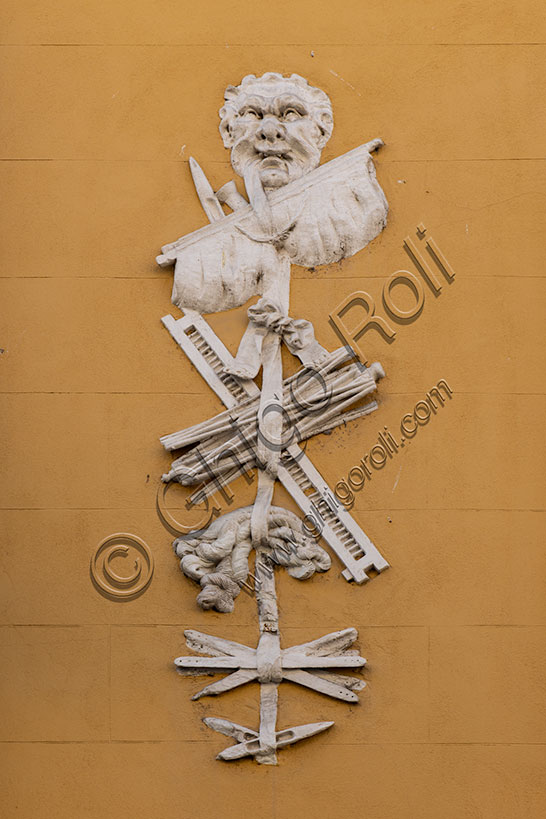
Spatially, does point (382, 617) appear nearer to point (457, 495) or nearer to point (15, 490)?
point (457, 495)

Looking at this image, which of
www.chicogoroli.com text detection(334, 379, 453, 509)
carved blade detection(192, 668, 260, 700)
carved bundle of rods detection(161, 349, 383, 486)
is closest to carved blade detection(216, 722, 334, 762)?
carved blade detection(192, 668, 260, 700)

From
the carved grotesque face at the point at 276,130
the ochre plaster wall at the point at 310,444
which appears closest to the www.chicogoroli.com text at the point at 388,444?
the ochre plaster wall at the point at 310,444

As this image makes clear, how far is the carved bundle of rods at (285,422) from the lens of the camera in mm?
8086

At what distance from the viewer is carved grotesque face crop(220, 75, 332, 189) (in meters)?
8.39

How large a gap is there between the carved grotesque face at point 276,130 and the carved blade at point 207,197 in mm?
175

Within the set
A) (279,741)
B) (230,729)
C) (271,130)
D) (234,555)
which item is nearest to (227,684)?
(230,729)

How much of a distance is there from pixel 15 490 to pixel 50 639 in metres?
0.70

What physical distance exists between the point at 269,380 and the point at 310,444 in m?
0.35

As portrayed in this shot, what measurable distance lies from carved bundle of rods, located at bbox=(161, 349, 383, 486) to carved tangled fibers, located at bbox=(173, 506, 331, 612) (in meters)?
0.28

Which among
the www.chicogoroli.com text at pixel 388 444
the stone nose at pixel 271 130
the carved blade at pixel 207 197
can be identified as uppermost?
the stone nose at pixel 271 130

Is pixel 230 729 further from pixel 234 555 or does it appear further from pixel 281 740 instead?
pixel 234 555

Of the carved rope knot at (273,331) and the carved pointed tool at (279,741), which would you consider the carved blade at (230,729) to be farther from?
the carved rope knot at (273,331)

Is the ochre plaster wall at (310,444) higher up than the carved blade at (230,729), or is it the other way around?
the ochre plaster wall at (310,444)

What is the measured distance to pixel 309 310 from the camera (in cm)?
828
